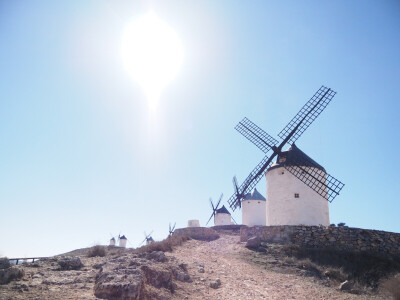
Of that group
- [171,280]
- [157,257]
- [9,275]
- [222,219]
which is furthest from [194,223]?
[9,275]

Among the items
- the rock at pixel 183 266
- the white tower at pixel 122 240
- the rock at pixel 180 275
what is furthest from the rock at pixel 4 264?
the white tower at pixel 122 240

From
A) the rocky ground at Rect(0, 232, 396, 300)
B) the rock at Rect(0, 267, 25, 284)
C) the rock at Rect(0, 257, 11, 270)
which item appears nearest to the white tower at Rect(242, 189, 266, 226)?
the rocky ground at Rect(0, 232, 396, 300)

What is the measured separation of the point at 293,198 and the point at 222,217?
16065 mm

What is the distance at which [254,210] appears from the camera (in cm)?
2753

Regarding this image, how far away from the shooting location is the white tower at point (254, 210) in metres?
27.2

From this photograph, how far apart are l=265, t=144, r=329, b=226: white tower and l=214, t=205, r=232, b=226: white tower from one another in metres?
14.4

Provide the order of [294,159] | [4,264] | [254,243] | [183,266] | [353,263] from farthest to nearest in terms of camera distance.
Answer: [294,159] < [254,243] < [353,263] < [183,266] < [4,264]

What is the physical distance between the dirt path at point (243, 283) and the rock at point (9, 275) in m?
3.80

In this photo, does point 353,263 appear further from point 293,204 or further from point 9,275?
point 9,275

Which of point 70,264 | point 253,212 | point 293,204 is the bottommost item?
point 70,264

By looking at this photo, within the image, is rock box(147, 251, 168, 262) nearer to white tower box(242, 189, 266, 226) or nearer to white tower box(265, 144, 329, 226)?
white tower box(265, 144, 329, 226)

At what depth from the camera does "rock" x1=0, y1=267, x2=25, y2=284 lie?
656 cm

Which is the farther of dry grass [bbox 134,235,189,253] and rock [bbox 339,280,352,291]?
dry grass [bbox 134,235,189,253]

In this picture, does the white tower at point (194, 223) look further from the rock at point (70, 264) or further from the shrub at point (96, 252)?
the rock at point (70, 264)
